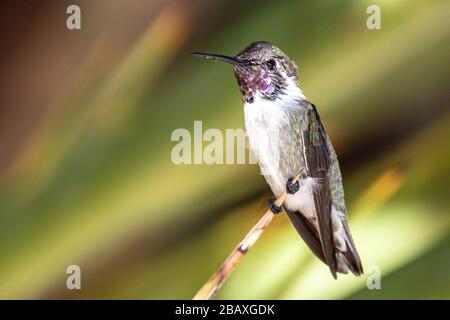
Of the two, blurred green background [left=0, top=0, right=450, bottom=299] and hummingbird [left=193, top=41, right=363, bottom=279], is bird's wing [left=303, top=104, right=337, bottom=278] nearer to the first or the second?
hummingbird [left=193, top=41, right=363, bottom=279]

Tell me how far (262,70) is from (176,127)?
1.70ft

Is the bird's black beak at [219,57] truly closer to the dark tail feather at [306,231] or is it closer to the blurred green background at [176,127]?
the blurred green background at [176,127]

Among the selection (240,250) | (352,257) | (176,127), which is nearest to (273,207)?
(240,250)

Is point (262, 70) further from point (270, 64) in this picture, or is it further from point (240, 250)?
point (240, 250)

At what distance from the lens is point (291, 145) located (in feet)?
9.17

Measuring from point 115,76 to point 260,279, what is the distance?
1.24m

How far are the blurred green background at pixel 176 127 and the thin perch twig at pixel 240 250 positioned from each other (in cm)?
6

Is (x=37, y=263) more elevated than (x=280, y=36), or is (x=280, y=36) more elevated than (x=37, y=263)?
(x=280, y=36)

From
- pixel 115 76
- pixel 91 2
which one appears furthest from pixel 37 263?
pixel 91 2

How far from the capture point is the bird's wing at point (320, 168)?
2.82 meters

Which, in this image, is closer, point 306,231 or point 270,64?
point 270,64

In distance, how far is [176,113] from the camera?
298cm

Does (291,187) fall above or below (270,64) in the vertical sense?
below
